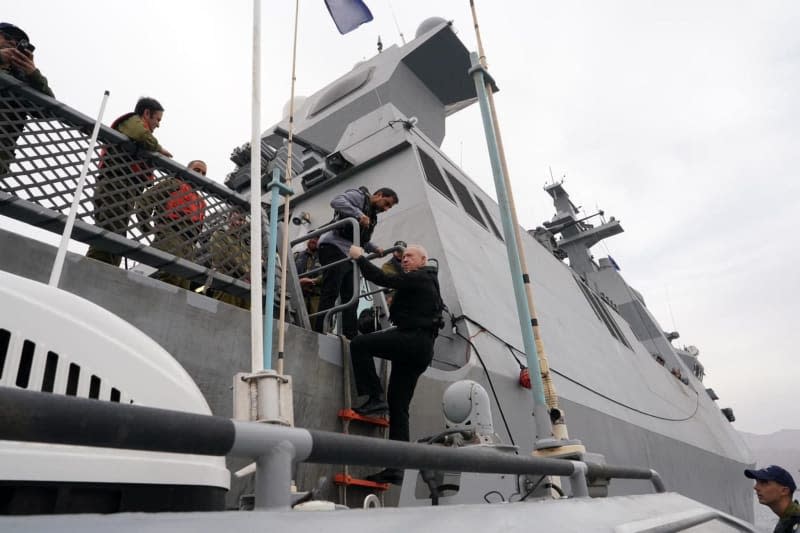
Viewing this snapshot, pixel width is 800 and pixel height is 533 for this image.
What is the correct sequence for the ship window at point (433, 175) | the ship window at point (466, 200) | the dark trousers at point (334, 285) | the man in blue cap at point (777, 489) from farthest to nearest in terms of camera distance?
the ship window at point (466, 200)
the ship window at point (433, 175)
the dark trousers at point (334, 285)
the man in blue cap at point (777, 489)

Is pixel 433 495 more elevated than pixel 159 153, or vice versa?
pixel 159 153

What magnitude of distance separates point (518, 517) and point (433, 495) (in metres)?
0.99

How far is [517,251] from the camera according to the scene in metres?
3.16

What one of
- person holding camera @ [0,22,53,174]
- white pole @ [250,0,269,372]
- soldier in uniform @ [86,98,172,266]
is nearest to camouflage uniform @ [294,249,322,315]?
soldier in uniform @ [86,98,172,266]

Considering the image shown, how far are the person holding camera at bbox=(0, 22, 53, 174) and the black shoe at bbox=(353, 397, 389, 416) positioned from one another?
87.6 inches

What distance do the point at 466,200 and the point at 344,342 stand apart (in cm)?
457

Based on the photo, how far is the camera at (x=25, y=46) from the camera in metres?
2.55

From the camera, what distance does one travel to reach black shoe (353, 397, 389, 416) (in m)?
3.25

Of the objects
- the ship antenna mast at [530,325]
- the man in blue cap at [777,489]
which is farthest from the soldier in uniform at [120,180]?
the man in blue cap at [777,489]

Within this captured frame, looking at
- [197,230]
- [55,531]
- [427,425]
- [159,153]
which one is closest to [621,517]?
[55,531]

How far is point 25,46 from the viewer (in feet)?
8.46

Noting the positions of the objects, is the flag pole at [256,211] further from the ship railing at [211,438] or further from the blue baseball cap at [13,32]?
the blue baseball cap at [13,32]

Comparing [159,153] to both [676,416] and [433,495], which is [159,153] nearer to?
[433,495]

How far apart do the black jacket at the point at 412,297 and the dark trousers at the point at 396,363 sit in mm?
66
